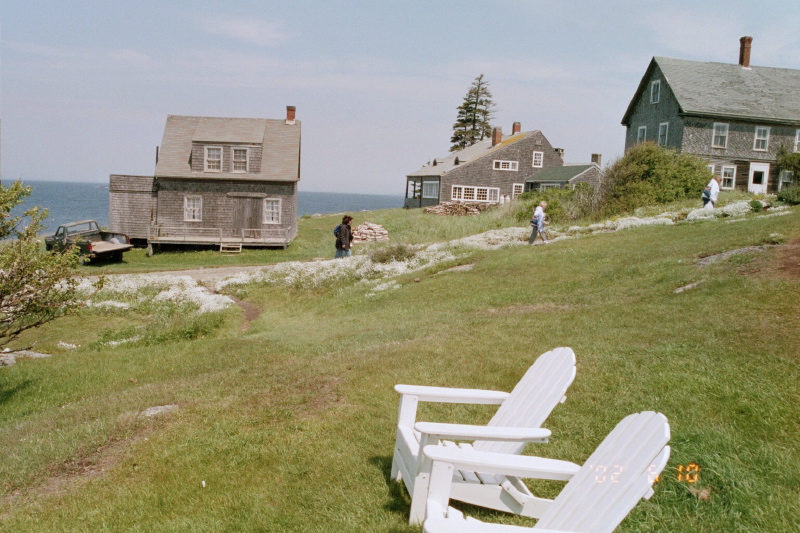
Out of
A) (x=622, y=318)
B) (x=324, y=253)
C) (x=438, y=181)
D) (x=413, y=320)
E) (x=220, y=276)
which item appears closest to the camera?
(x=622, y=318)

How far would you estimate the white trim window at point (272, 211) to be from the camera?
37.2 m

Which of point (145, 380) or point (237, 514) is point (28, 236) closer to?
point (145, 380)

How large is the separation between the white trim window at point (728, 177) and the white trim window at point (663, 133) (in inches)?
156

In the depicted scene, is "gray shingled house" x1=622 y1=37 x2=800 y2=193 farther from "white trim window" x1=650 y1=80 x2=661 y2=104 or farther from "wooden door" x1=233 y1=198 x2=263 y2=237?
"wooden door" x1=233 y1=198 x2=263 y2=237

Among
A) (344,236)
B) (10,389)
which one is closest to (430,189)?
(344,236)

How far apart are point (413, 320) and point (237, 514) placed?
8695 mm

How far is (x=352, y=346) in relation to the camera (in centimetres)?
1048

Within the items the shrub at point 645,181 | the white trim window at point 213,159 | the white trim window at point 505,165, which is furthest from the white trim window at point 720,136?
the white trim window at point 213,159

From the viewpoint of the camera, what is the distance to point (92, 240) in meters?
31.8

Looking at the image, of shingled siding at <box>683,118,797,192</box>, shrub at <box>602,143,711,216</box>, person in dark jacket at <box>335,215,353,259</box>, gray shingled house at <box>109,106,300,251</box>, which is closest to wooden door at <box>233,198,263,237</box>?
gray shingled house at <box>109,106,300,251</box>

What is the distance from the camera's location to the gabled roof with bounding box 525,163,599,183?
50.8m

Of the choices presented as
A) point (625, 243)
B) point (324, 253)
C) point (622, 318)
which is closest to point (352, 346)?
point (622, 318)

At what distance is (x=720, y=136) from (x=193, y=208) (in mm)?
32718

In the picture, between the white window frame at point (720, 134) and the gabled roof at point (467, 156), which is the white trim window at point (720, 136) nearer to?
the white window frame at point (720, 134)
